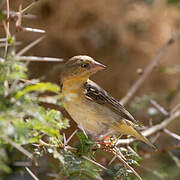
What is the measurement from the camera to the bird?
2588 mm

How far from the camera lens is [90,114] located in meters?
2.61

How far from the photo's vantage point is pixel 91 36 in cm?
530

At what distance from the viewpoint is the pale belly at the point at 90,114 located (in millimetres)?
2580

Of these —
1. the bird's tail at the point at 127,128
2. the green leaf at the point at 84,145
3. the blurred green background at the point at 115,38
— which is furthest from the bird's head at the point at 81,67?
the blurred green background at the point at 115,38

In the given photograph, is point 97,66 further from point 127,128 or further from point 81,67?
point 127,128

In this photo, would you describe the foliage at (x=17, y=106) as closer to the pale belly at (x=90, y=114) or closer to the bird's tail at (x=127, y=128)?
the pale belly at (x=90, y=114)

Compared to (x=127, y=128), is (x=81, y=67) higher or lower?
higher

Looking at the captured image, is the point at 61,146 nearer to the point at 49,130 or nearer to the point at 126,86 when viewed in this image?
the point at 49,130

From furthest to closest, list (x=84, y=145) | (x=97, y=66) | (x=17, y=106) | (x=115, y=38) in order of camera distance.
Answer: (x=115, y=38) → (x=97, y=66) → (x=84, y=145) → (x=17, y=106)

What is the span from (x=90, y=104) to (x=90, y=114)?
78mm

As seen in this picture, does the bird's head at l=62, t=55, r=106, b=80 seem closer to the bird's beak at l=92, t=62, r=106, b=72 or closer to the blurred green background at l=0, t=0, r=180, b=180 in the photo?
the bird's beak at l=92, t=62, r=106, b=72

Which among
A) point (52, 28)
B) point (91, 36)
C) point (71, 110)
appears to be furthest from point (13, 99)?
point (91, 36)

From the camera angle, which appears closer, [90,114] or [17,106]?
[17,106]

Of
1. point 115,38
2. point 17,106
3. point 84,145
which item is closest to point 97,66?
point 84,145
